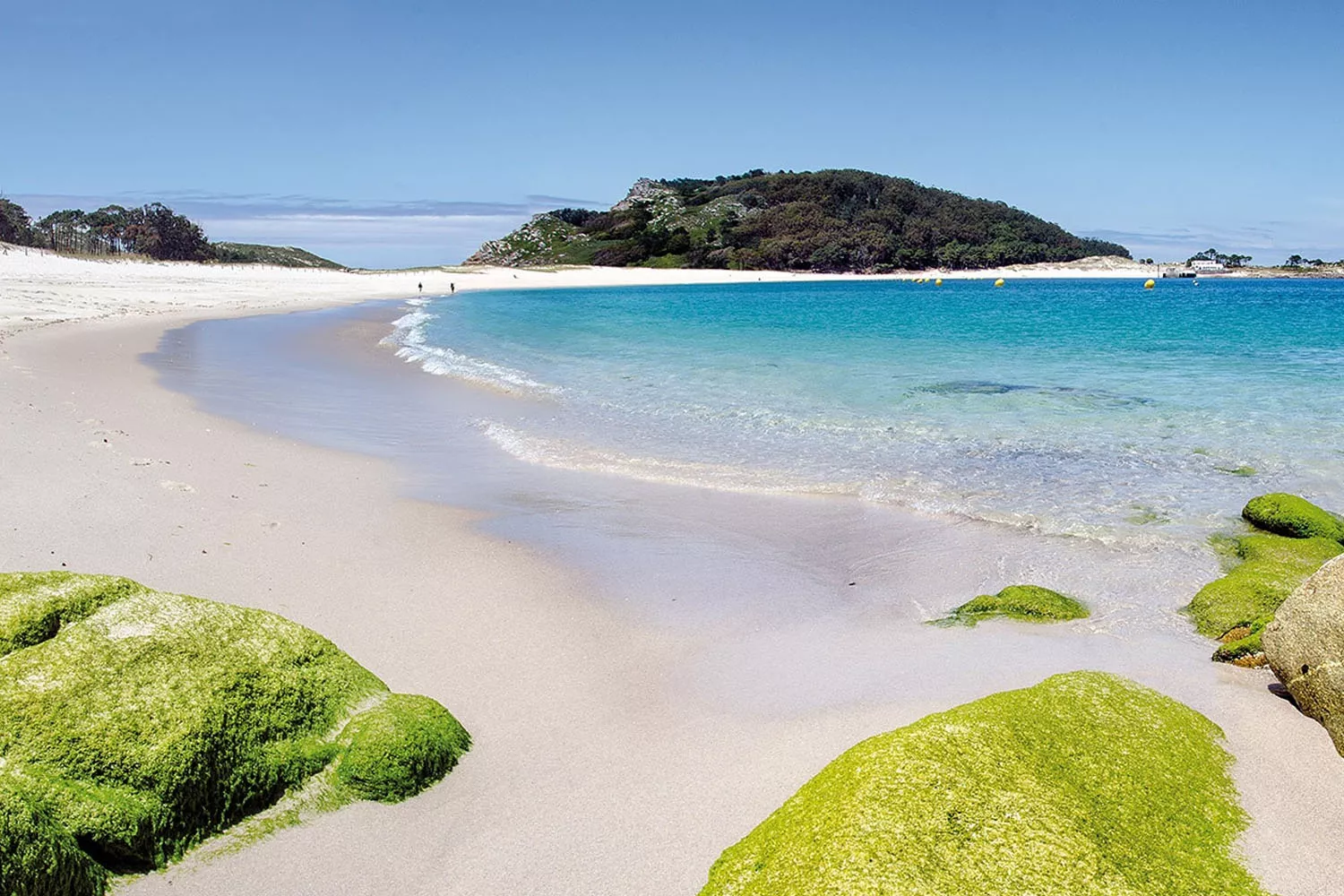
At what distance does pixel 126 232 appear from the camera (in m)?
102

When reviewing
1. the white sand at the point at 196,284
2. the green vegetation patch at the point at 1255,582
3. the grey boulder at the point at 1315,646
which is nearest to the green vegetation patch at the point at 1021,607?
the green vegetation patch at the point at 1255,582

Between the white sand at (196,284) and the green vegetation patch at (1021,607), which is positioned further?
the white sand at (196,284)

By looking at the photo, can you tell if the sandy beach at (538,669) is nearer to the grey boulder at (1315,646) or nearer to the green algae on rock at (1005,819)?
the grey boulder at (1315,646)

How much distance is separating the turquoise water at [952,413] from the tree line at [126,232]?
79.9 meters

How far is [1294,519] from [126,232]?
11880 cm

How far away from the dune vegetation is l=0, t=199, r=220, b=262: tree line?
366 feet

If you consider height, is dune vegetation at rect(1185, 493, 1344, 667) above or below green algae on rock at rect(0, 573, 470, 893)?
below

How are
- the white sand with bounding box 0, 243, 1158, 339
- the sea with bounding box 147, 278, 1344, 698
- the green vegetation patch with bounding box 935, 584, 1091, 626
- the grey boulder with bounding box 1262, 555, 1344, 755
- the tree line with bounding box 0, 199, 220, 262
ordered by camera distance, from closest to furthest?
the grey boulder with bounding box 1262, 555, 1344, 755 < the sea with bounding box 147, 278, 1344, 698 < the green vegetation patch with bounding box 935, 584, 1091, 626 < the white sand with bounding box 0, 243, 1158, 339 < the tree line with bounding box 0, 199, 220, 262

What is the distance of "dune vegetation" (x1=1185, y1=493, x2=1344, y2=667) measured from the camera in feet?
21.2

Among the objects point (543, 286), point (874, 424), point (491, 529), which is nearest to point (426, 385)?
point (874, 424)

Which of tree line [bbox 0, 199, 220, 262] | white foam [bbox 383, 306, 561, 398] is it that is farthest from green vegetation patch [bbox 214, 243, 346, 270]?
white foam [bbox 383, 306, 561, 398]

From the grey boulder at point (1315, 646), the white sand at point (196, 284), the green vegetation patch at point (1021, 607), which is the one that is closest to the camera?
the grey boulder at point (1315, 646)

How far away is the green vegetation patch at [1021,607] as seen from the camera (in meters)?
7.13

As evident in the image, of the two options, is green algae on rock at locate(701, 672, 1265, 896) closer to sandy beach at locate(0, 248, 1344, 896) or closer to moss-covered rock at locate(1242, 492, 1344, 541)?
sandy beach at locate(0, 248, 1344, 896)
